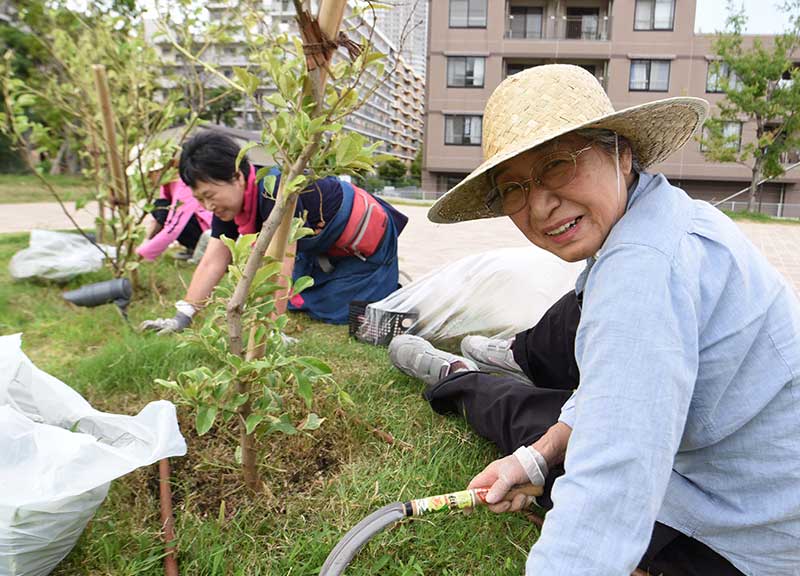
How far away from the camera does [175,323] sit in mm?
2842

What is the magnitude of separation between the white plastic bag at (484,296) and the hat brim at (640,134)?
1.44 metres

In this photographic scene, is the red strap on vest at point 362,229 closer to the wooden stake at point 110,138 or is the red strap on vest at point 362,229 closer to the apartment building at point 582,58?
the wooden stake at point 110,138

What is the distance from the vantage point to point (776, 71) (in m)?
15.0

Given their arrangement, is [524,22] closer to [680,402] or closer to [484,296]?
[484,296]

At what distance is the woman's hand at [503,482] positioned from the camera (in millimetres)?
1332

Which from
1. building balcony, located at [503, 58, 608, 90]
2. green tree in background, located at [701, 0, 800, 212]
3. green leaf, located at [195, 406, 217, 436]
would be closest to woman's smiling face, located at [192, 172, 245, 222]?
green leaf, located at [195, 406, 217, 436]

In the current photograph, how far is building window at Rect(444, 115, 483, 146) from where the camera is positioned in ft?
75.1

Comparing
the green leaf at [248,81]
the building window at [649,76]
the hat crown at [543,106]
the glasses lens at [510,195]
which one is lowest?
the glasses lens at [510,195]

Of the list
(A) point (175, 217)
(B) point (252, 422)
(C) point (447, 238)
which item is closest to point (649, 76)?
(C) point (447, 238)

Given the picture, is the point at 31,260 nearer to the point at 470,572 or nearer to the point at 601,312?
the point at 470,572

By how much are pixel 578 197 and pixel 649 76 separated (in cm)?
2403

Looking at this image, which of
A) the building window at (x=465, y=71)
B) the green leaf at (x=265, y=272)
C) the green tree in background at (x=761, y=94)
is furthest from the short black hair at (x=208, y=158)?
the building window at (x=465, y=71)

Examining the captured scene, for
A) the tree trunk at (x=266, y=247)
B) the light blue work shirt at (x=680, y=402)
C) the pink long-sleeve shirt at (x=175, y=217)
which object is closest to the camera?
the light blue work shirt at (x=680, y=402)

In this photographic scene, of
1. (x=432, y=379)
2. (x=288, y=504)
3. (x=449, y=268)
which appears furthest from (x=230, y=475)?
(x=449, y=268)
